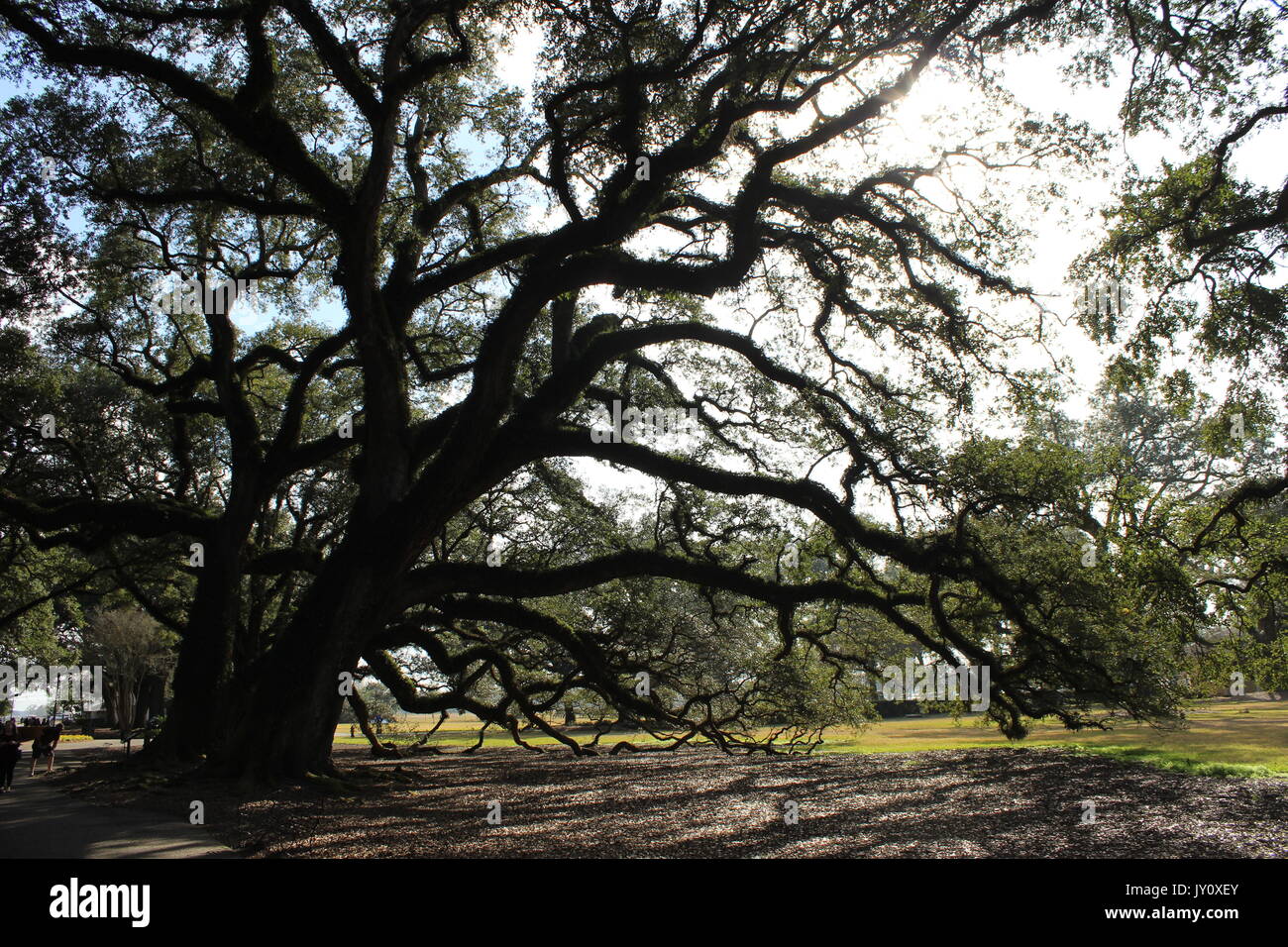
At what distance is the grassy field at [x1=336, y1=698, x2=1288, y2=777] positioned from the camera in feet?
46.4

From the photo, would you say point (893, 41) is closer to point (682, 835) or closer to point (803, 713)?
point (682, 835)

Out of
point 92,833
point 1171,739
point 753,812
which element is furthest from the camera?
point 1171,739

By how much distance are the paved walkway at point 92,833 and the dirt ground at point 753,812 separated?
326 mm

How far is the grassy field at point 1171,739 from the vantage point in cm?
1415

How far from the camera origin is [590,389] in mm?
16203

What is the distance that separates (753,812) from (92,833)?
23.8 feet

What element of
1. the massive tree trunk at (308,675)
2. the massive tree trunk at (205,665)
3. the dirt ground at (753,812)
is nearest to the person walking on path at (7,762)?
the dirt ground at (753,812)

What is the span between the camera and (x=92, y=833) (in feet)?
25.3

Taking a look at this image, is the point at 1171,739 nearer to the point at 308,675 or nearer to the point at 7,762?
the point at 308,675

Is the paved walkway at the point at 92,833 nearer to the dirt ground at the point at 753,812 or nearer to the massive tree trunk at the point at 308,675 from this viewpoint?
the dirt ground at the point at 753,812

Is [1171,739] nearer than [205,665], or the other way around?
[205,665]

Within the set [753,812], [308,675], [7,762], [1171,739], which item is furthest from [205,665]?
[1171,739]
